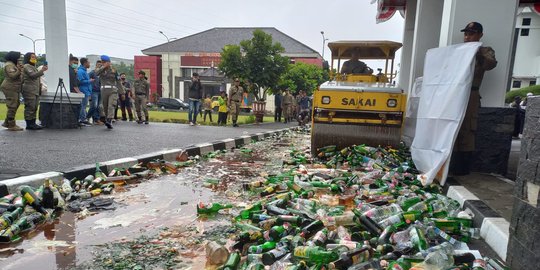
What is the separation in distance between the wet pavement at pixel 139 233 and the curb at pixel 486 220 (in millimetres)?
99

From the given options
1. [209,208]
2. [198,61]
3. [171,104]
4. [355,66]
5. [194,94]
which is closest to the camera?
[209,208]

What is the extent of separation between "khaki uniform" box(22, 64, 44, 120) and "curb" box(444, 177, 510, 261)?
9707mm

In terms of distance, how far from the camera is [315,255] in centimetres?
247

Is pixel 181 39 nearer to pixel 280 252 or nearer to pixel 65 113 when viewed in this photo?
pixel 65 113

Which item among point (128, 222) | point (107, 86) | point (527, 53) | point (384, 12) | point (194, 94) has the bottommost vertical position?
point (128, 222)

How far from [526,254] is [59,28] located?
36.5ft

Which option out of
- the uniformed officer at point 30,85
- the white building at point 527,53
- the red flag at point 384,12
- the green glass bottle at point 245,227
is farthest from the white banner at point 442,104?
the white building at point 527,53

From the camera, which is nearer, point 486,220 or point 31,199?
point 486,220

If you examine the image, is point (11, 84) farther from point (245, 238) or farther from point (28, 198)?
point (245, 238)

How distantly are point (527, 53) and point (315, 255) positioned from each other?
40233 mm

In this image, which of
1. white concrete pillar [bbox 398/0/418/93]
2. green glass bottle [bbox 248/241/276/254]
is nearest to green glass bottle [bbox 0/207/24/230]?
green glass bottle [bbox 248/241/276/254]

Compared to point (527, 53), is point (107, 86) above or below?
below

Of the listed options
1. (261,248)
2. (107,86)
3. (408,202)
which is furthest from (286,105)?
(261,248)

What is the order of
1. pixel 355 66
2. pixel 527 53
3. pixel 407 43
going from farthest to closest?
pixel 527 53, pixel 407 43, pixel 355 66
